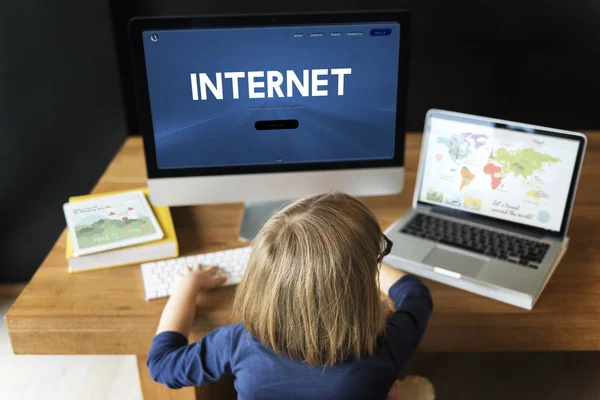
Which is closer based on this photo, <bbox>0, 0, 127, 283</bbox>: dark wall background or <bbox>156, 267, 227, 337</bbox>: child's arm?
<bbox>156, 267, 227, 337</bbox>: child's arm

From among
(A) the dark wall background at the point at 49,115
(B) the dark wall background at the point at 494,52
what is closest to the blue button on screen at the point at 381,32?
(B) the dark wall background at the point at 494,52

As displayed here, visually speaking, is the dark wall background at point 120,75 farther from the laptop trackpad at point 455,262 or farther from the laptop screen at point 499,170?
the laptop trackpad at point 455,262

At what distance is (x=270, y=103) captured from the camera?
4.55 ft

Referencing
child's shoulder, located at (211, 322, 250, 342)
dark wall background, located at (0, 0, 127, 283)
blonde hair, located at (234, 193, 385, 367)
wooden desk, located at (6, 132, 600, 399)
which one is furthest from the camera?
dark wall background, located at (0, 0, 127, 283)

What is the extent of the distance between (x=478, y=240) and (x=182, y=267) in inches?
25.4

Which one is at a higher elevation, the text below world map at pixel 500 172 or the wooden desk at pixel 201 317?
the text below world map at pixel 500 172

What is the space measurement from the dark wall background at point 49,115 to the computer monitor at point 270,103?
0.92 meters

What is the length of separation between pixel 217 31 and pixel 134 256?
1.69ft

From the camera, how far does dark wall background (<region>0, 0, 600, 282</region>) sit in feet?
7.00

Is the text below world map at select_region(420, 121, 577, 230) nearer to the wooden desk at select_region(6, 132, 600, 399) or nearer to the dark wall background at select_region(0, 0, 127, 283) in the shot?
the wooden desk at select_region(6, 132, 600, 399)

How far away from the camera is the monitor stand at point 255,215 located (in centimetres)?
150

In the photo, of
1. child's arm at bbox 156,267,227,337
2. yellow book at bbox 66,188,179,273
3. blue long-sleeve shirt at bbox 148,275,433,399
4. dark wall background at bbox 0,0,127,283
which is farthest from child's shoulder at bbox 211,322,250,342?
dark wall background at bbox 0,0,127,283

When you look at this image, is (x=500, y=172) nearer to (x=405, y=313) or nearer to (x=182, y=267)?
(x=405, y=313)

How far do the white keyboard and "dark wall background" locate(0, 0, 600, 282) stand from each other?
3.49ft
